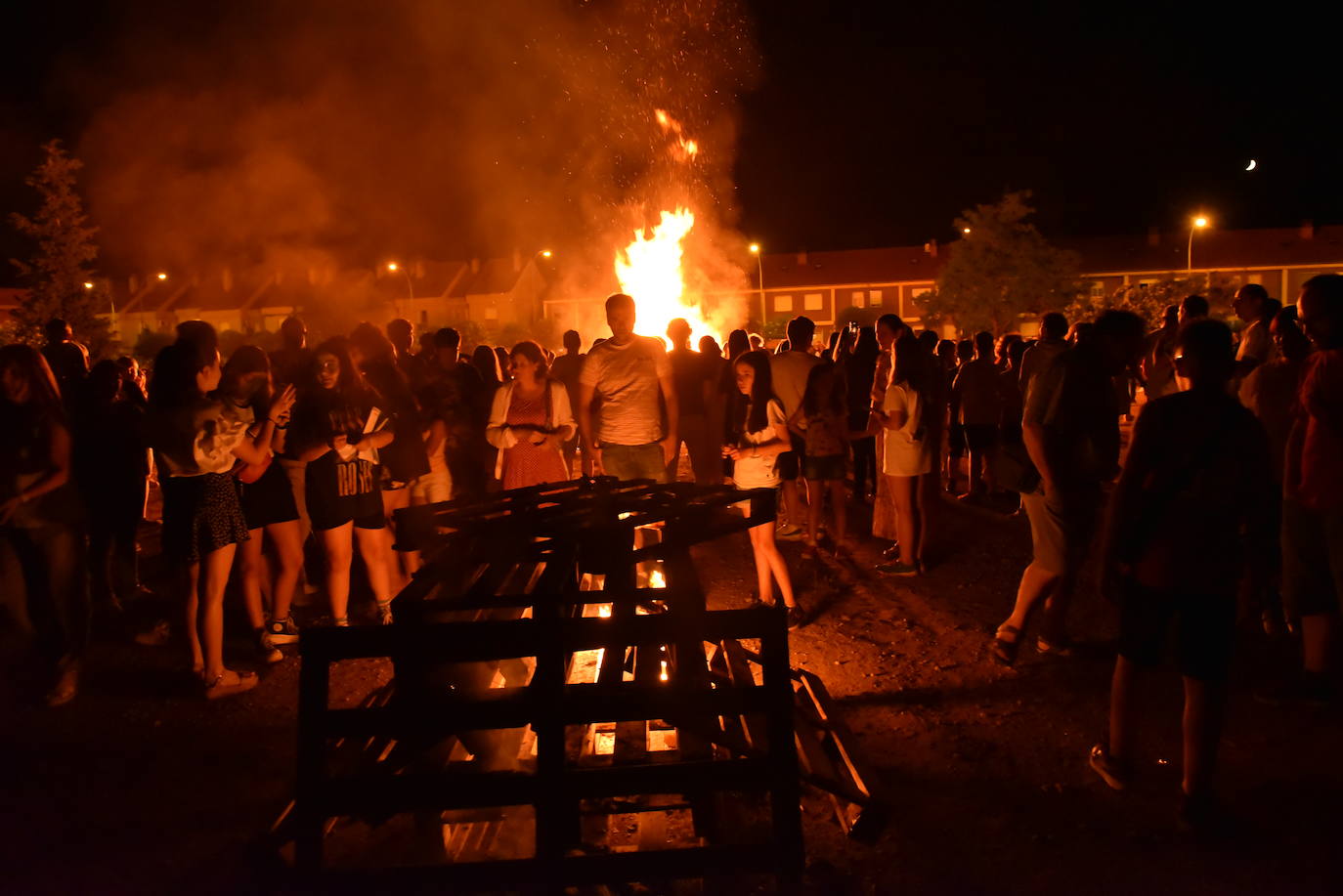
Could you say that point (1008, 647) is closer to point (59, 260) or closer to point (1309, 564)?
point (1309, 564)

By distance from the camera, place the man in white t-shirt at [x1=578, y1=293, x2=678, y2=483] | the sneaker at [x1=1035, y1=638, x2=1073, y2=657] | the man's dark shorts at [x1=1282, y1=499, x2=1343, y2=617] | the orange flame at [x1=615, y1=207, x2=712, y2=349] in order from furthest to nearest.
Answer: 1. the orange flame at [x1=615, y1=207, x2=712, y2=349]
2. the man in white t-shirt at [x1=578, y1=293, x2=678, y2=483]
3. the sneaker at [x1=1035, y1=638, x2=1073, y2=657]
4. the man's dark shorts at [x1=1282, y1=499, x2=1343, y2=617]

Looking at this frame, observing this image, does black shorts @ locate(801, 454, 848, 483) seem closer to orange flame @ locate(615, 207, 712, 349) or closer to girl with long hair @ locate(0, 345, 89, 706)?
girl with long hair @ locate(0, 345, 89, 706)

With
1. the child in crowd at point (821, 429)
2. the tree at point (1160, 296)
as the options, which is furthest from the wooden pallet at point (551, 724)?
the tree at point (1160, 296)

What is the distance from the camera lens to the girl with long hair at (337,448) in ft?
18.7

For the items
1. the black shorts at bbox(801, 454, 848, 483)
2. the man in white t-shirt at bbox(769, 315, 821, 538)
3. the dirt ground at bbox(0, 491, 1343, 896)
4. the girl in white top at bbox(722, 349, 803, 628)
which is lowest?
the dirt ground at bbox(0, 491, 1343, 896)

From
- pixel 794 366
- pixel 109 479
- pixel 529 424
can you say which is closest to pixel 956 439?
pixel 794 366

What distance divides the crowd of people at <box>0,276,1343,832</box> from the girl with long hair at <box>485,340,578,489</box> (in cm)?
2

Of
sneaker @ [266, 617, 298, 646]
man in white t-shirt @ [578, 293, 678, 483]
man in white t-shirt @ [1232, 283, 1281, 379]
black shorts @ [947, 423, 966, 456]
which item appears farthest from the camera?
black shorts @ [947, 423, 966, 456]

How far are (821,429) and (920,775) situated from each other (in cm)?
377

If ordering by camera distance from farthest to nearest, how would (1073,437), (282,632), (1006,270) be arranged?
(1006,270), (282,632), (1073,437)

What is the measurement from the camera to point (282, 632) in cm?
589

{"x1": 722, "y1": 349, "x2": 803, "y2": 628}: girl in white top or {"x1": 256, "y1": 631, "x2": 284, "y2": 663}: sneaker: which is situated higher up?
{"x1": 722, "y1": 349, "x2": 803, "y2": 628}: girl in white top

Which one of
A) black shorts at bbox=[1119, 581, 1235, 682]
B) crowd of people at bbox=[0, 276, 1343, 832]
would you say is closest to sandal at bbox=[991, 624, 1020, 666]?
crowd of people at bbox=[0, 276, 1343, 832]

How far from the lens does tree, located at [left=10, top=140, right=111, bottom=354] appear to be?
36.7 m
